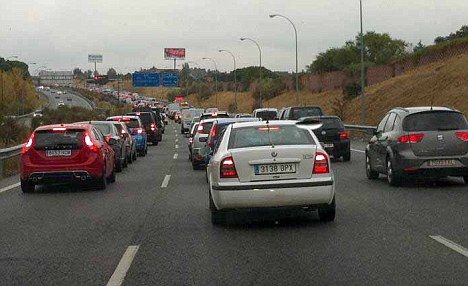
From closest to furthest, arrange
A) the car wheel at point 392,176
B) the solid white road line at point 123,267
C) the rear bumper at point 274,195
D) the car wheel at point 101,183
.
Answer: the solid white road line at point 123,267, the rear bumper at point 274,195, the car wheel at point 392,176, the car wheel at point 101,183

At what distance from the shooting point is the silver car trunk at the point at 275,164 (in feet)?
38.8

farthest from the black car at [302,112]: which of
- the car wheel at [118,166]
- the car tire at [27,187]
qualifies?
the car tire at [27,187]

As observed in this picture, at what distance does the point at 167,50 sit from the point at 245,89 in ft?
57.9

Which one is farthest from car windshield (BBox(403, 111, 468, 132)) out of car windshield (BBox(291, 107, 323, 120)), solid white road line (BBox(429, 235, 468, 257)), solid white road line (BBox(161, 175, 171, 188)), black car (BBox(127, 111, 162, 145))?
black car (BBox(127, 111, 162, 145))

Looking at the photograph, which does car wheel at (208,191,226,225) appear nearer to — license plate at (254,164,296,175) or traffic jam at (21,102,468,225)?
Answer: traffic jam at (21,102,468,225)

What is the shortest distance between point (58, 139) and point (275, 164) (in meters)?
8.27

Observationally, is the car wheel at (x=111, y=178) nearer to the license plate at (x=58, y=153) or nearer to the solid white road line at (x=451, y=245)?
the license plate at (x=58, y=153)

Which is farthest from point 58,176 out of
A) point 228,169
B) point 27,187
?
point 228,169

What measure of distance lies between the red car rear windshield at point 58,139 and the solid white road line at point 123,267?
841 cm

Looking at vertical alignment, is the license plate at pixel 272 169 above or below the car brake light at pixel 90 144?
above

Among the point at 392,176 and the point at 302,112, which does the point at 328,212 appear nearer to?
the point at 392,176

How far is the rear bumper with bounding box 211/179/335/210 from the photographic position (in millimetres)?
11727

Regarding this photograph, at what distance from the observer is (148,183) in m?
20.9

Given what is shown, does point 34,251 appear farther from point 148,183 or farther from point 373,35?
point 373,35
